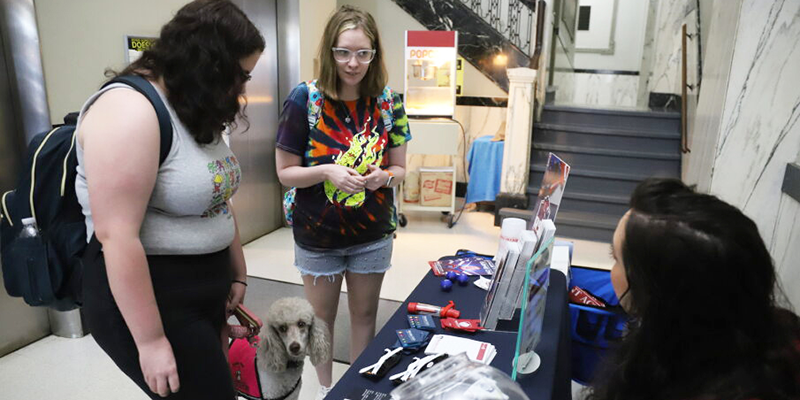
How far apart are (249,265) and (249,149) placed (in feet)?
3.57

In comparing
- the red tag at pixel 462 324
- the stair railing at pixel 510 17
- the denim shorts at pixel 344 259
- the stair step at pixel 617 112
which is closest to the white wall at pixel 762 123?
the red tag at pixel 462 324

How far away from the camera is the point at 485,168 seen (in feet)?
17.7

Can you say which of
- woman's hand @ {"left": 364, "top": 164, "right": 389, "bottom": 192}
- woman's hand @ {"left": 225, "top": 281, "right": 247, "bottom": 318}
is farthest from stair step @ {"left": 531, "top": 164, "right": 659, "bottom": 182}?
woman's hand @ {"left": 225, "top": 281, "right": 247, "bottom": 318}

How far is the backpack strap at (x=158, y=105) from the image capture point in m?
1.05

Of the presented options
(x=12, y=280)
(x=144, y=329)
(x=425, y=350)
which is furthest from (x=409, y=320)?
(x=12, y=280)

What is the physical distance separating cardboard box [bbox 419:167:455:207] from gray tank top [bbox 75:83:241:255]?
417cm

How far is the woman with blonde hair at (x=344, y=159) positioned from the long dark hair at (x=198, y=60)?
2.05ft

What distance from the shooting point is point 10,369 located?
8.41 feet

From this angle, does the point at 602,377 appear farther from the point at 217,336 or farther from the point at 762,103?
the point at 762,103

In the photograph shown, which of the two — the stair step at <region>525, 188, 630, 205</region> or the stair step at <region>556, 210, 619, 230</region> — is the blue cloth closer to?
the stair step at <region>525, 188, 630, 205</region>

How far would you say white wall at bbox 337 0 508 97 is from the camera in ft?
19.4

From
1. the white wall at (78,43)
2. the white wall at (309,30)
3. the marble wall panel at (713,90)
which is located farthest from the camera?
the white wall at (309,30)

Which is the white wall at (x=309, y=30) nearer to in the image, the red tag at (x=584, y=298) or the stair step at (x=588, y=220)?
the stair step at (x=588, y=220)

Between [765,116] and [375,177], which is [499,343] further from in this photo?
[765,116]
